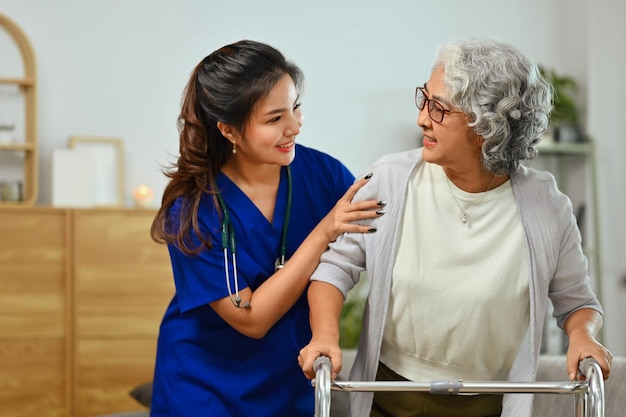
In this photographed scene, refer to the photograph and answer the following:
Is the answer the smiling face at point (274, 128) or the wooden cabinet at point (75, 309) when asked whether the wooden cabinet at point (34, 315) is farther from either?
the smiling face at point (274, 128)

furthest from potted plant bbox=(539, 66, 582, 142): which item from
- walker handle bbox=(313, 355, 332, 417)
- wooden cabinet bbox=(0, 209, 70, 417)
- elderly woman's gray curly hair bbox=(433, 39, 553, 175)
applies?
walker handle bbox=(313, 355, 332, 417)

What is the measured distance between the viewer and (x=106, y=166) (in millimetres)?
5094

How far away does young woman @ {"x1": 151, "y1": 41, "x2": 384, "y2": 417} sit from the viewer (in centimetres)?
226

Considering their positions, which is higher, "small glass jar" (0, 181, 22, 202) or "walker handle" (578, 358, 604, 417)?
"small glass jar" (0, 181, 22, 202)

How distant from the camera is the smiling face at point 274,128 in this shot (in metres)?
2.25

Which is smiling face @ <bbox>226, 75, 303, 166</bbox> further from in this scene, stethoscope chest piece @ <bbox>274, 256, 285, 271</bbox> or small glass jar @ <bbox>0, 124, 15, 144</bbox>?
small glass jar @ <bbox>0, 124, 15, 144</bbox>

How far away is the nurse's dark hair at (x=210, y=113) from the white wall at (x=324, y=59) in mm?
2755

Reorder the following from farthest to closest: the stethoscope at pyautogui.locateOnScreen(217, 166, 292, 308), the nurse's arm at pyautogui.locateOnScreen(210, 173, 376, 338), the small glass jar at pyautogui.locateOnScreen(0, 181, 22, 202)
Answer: the small glass jar at pyautogui.locateOnScreen(0, 181, 22, 202)
the stethoscope at pyautogui.locateOnScreen(217, 166, 292, 308)
the nurse's arm at pyautogui.locateOnScreen(210, 173, 376, 338)

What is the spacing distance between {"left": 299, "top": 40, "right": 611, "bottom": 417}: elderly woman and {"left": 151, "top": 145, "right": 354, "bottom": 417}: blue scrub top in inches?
8.6

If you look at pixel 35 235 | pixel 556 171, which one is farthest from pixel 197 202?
pixel 556 171

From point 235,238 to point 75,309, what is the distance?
265cm

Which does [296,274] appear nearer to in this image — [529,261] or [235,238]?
[235,238]

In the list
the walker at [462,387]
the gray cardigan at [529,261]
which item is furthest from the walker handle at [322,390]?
the gray cardigan at [529,261]

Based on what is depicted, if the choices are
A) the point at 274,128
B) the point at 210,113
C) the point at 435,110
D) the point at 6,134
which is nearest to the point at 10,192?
the point at 6,134
